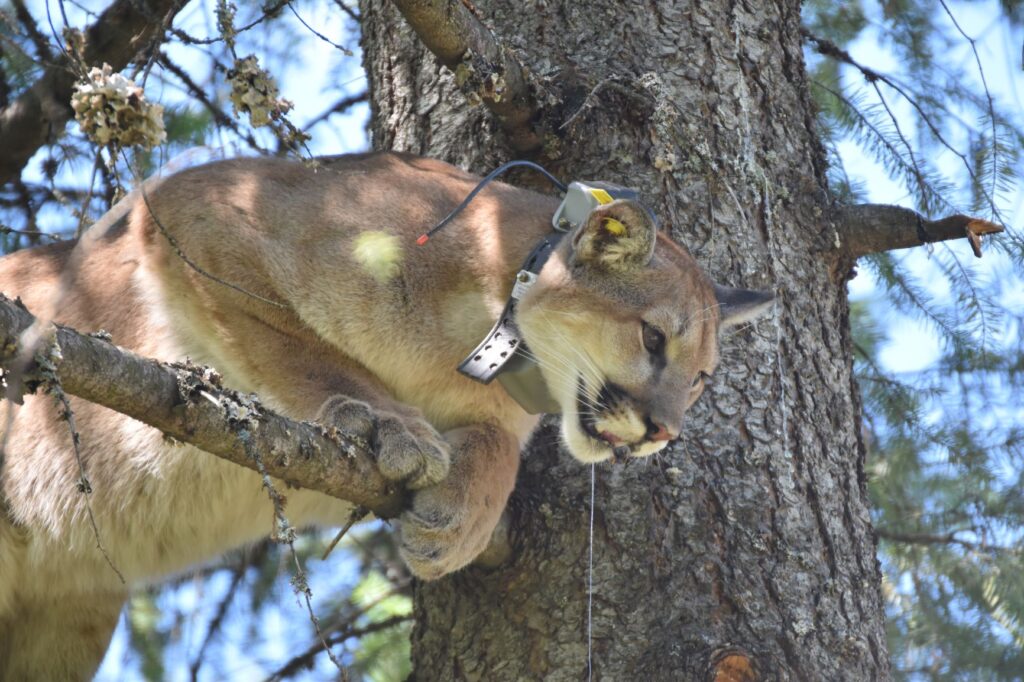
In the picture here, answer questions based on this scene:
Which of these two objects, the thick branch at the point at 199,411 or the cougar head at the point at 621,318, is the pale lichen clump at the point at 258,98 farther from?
the cougar head at the point at 621,318

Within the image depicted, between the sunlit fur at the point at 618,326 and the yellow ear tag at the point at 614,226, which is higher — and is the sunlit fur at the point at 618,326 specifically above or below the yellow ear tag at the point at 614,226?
below

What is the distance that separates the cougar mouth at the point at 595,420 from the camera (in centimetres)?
342

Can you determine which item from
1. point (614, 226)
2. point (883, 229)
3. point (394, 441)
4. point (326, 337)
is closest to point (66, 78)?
point (326, 337)

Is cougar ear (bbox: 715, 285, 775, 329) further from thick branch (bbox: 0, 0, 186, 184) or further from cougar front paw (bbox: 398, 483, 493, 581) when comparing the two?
thick branch (bbox: 0, 0, 186, 184)

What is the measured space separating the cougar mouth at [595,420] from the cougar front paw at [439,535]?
0.41 metres

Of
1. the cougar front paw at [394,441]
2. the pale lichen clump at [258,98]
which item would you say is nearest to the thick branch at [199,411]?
the cougar front paw at [394,441]

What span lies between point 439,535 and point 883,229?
1.75 metres

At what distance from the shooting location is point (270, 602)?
17.4 ft

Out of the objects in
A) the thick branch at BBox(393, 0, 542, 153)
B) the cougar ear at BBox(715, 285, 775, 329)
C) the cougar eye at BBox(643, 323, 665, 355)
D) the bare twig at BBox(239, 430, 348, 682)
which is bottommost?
the bare twig at BBox(239, 430, 348, 682)

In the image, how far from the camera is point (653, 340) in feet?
12.1

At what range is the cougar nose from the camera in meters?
3.29

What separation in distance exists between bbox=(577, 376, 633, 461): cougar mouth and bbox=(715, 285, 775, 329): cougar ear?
0.39 m

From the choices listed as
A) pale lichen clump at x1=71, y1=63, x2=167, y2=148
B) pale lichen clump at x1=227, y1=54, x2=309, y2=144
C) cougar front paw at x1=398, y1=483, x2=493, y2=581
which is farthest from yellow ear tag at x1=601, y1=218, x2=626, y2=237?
pale lichen clump at x1=71, y1=63, x2=167, y2=148

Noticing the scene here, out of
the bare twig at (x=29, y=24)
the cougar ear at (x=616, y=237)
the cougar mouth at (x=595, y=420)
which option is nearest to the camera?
the cougar mouth at (x=595, y=420)
